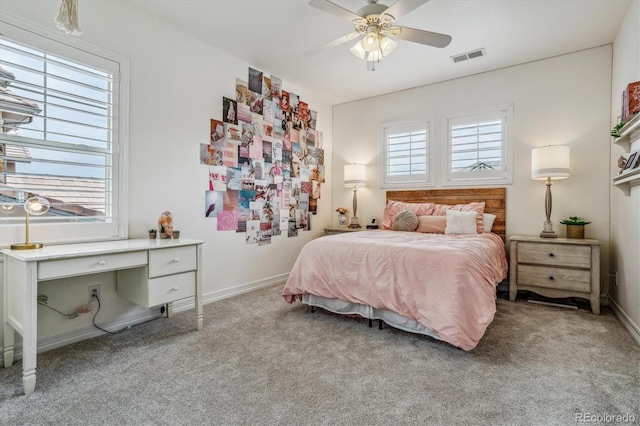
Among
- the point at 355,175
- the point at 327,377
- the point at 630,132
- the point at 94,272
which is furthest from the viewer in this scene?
the point at 355,175

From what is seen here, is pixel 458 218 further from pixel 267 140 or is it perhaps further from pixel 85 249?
pixel 85 249

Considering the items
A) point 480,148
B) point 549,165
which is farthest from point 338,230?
point 549,165

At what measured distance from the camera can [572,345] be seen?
2258 mm

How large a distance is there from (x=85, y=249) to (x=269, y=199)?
85.9 inches

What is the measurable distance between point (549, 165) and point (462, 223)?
3.33 ft

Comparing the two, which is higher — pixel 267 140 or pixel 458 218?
pixel 267 140

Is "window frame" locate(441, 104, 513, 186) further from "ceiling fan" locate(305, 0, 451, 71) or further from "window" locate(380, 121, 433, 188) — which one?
"ceiling fan" locate(305, 0, 451, 71)

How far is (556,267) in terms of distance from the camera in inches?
123

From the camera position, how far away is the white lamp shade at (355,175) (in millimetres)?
4746

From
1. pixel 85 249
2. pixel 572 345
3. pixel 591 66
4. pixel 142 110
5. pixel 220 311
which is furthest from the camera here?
pixel 591 66

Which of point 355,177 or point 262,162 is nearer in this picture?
point 262,162

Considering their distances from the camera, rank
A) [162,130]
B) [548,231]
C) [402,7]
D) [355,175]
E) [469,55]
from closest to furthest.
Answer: [402,7], [162,130], [548,231], [469,55], [355,175]

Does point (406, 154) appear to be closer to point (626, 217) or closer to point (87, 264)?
point (626, 217)

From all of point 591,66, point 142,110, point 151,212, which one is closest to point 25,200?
point 151,212
